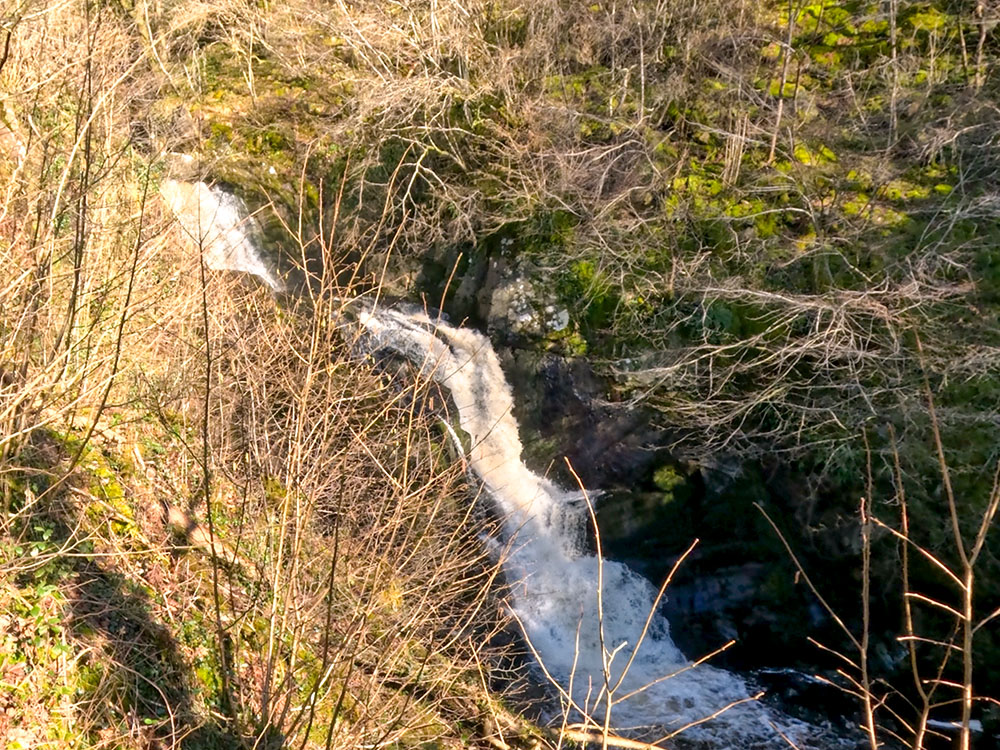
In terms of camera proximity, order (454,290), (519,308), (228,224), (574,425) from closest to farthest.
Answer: (574,425) < (519,308) < (454,290) < (228,224)

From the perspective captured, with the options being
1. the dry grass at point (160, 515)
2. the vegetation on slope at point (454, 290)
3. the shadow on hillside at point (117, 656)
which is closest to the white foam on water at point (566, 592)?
the vegetation on slope at point (454, 290)

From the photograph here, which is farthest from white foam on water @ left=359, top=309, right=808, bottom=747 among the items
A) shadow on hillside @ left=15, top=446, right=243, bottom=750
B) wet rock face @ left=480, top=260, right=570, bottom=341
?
shadow on hillside @ left=15, top=446, right=243, bottom=750

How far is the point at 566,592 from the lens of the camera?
860 centimetres

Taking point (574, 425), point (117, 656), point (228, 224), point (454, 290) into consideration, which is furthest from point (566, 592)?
point (228, 224)

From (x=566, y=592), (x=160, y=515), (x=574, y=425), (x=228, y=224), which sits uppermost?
(x=228, y=224)

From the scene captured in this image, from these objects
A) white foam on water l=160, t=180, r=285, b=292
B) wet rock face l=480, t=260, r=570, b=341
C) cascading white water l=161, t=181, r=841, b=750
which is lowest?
cascading white water l=161, t=181, r=841, b=750

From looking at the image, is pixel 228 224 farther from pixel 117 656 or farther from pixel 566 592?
pixel 117 656

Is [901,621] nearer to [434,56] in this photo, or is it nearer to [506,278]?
[506,278]

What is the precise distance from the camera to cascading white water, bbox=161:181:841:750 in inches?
294

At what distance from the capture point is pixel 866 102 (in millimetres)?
9883

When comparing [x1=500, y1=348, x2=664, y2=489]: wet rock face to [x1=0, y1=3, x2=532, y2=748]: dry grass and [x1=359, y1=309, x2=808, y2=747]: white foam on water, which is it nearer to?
[x1=359, y1=309, x2=808, y2=747]: white foam on water

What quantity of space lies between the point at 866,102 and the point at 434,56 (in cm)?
588

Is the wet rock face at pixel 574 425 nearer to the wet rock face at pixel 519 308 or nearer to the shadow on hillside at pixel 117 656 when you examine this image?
the wet rock face at pixel 519 308

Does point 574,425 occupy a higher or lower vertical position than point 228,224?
lower
